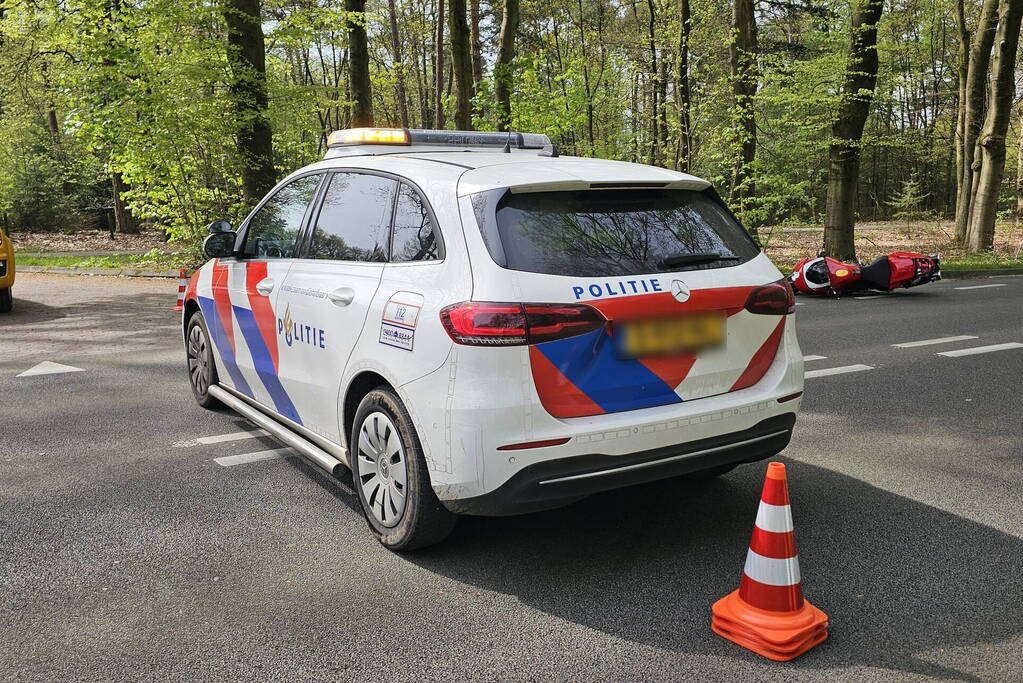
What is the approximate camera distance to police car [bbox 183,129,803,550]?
10.8 feet

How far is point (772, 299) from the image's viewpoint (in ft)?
12.6

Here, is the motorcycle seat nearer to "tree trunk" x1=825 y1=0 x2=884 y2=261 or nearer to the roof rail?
"tree trunk" x1=825 y1=0 x2=884 y2=261

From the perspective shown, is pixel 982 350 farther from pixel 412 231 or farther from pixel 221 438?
pixel 221 438

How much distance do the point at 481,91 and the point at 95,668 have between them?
1724 centimetres

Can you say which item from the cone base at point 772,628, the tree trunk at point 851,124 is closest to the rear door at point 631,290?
the cone base at point 772,628

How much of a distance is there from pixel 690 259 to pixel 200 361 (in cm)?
391

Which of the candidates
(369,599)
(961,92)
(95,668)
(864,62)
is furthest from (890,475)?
(961,92)

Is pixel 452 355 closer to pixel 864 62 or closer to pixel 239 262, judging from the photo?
pixel 239 262

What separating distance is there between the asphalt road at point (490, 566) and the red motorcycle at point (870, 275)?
6.73 meters

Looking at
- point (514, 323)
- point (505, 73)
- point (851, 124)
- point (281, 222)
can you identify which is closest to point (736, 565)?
point (514, 323)

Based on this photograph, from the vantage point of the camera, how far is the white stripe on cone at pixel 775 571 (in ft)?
9.90

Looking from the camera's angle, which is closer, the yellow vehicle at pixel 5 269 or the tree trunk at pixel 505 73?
the yellow vehicle at pixel 5 269

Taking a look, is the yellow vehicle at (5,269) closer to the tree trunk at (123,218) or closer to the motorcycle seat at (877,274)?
the motorcycle seat at (877,274)

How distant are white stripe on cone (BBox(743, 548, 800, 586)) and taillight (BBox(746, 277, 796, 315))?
114cm
